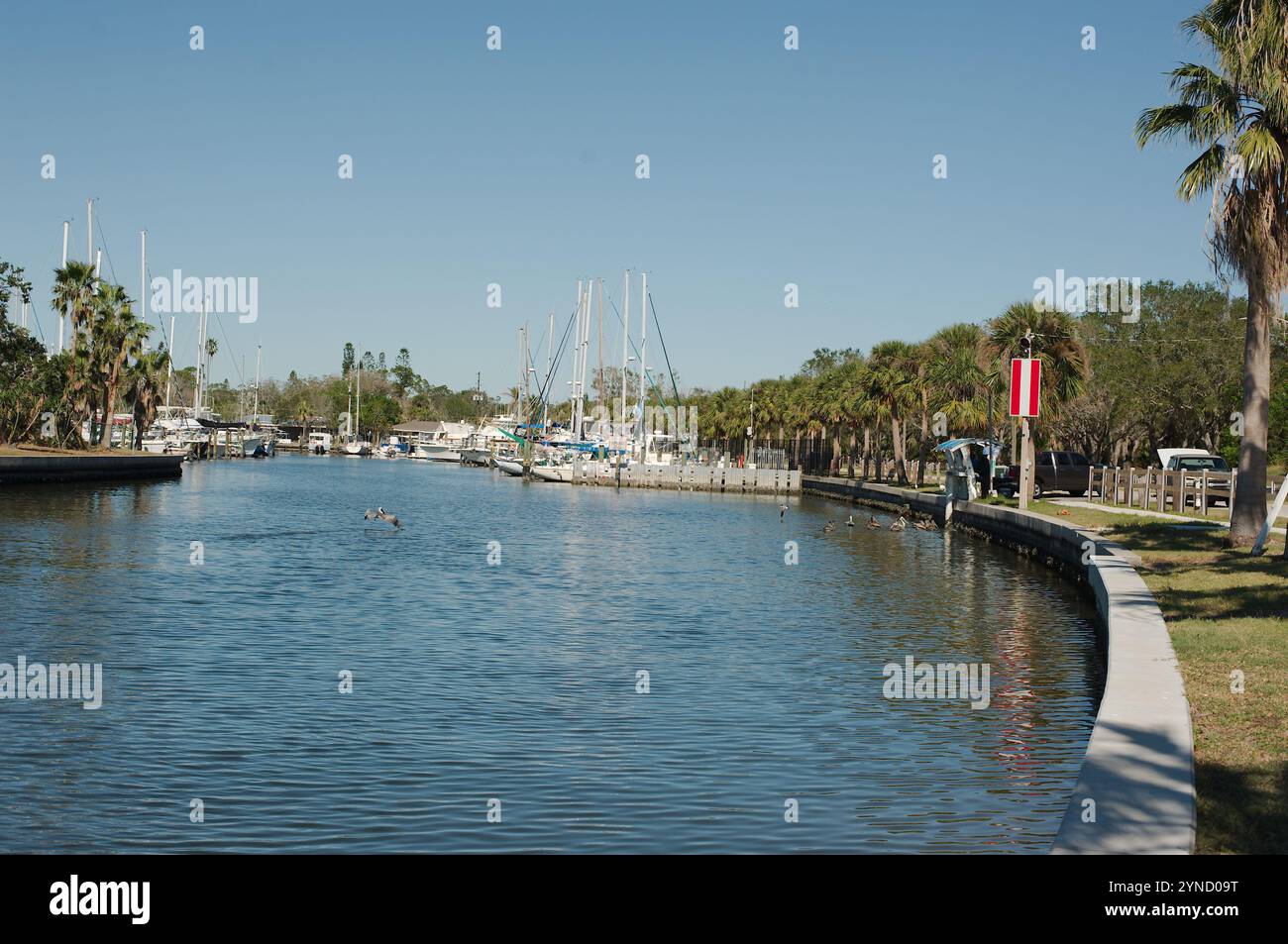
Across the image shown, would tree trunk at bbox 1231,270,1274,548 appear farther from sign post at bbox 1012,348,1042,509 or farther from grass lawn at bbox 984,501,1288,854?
sign post at bbox 1012,348,1042,509

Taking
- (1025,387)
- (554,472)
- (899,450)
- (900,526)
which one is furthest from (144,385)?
(1025,387)

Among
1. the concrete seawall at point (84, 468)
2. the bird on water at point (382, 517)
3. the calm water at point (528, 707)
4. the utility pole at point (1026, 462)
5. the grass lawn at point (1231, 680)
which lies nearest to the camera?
the grass lawn at point (1231, 680)

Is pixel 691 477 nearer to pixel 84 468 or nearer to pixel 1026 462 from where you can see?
pixel 84 468

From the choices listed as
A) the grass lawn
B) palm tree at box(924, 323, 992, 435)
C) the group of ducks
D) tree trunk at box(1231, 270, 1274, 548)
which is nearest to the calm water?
the grass lawn

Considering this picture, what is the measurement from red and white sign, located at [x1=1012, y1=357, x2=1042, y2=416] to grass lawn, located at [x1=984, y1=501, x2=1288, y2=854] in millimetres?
17431

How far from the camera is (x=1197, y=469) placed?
173 feet

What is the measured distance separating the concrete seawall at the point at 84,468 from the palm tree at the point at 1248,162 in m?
52.0

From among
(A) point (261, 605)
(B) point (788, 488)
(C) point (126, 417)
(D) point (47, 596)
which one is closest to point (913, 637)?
(A) point (261, 605)

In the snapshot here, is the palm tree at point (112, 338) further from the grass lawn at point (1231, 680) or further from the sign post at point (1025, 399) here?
the grass lawn at point (1231, 680)

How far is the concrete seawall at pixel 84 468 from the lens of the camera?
62128mm

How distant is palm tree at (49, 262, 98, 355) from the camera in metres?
77.7

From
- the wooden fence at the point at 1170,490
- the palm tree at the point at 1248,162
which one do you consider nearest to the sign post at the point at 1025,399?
the wooden fence at the point at 1170,490

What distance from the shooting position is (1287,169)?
26.0 meters
